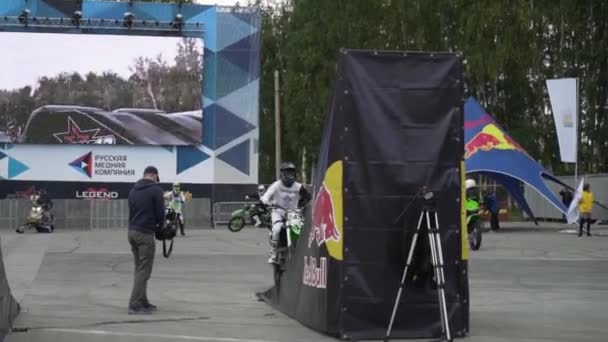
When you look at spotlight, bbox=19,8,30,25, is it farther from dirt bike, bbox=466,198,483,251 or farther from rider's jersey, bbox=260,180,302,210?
rider's jersey, bbox=260,180,302,210

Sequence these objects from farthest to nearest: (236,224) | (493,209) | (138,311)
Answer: (236,224)
(493,209)
(138,311)

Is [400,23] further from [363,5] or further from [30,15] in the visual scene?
[30,15]

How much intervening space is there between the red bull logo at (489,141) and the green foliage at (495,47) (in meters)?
12.2

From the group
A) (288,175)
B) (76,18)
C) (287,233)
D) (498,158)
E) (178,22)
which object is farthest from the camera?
(178,22)

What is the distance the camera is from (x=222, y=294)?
15.2 meters

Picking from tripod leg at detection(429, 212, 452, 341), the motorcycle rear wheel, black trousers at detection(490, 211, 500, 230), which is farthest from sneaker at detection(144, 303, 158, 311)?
black trousers at detection(490, 211, 500, 230)

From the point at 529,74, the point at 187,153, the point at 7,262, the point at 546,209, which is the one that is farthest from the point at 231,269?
the point at 529,74

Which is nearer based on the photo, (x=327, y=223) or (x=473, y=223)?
(x=327, y=223)

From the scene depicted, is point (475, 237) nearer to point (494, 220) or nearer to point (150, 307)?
point (494, 220)

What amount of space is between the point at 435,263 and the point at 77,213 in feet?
103

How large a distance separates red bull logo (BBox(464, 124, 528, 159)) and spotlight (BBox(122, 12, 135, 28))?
579 inches

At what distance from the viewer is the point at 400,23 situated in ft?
159

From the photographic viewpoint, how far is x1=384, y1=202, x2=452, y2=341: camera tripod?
995cm

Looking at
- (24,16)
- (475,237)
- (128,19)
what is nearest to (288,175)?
(475,237)
